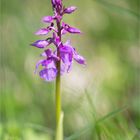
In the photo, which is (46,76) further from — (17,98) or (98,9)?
(98,9)

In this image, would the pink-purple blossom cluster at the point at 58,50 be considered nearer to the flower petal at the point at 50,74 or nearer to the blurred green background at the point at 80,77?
the flower petal at the point at 50,74

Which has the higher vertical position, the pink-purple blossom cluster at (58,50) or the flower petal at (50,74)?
the pink-purple blossom cluster at (58,50)

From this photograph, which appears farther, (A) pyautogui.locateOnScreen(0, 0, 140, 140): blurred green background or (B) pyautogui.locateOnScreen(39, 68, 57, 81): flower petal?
(A) pyautogui.locateOnScreen(0, 0, 140, 140): blurred green background

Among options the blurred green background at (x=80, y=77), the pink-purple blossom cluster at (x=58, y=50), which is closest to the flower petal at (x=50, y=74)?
the pink-purple blossom cluster at (x=58, y=50)

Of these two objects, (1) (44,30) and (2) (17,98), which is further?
(2) (17,98)

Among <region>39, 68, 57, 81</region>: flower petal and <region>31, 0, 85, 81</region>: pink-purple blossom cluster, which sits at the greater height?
<region>31, 0, 85, 81</region>: pink-purple blossom cluster

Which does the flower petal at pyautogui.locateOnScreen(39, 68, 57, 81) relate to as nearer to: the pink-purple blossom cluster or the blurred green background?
the pink-purple blossom cluster

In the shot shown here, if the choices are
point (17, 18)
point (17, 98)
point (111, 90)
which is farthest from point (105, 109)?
point (17, 18)

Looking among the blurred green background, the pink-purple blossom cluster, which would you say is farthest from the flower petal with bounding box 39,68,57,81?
the blurred green background
